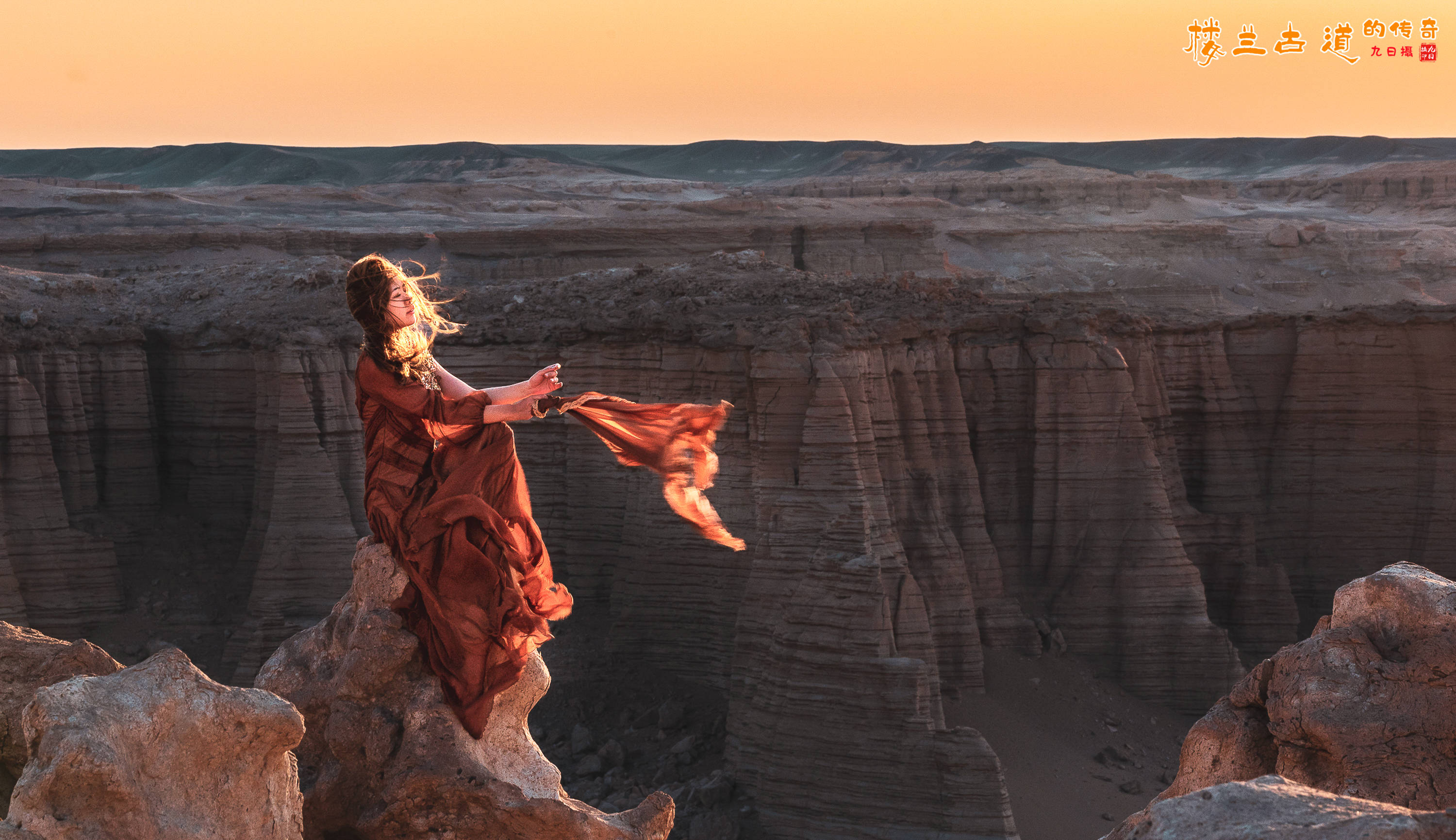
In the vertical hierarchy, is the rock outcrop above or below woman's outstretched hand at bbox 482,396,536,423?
below

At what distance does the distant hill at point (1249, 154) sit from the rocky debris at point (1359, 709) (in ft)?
439

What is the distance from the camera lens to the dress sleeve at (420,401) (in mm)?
6320

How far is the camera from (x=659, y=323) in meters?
19.6

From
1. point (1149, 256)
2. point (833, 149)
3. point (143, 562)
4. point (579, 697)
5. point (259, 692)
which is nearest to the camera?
point (259, 692)

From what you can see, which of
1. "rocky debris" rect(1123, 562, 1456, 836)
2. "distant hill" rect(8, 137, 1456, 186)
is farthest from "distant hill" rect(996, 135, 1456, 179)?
"rocky debris" rect(1123, 562, 1456, 836)

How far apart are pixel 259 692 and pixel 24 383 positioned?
58.7ft

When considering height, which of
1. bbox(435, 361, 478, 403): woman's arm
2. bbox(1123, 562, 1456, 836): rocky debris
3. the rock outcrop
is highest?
bbox(435, 361, 478, 403): woman's arm

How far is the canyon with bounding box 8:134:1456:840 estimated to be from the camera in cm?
1725

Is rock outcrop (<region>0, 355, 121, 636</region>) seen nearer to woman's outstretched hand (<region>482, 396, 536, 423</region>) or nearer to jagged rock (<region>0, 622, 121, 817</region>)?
jagged rock (<region>0, 622, 121, 817</region>)

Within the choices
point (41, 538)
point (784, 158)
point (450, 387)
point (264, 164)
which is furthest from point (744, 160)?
point (450, 387)

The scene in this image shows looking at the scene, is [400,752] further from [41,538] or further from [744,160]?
[744,160]

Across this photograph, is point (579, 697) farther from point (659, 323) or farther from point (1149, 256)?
point (1149, 256)

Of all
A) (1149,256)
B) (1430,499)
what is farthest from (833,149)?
(1430,499)

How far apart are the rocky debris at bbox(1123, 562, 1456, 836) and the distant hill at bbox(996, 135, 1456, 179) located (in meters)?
134
